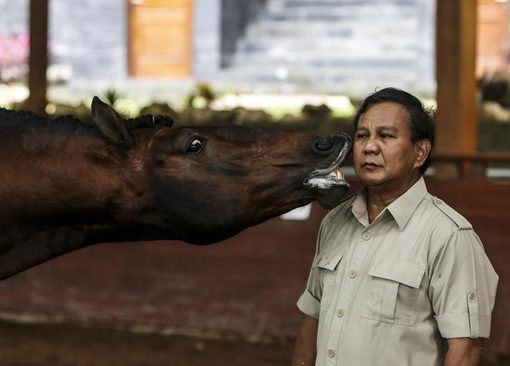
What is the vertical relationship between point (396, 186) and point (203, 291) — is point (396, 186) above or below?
above

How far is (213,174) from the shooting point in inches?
127

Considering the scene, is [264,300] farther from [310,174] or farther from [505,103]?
[310,174]

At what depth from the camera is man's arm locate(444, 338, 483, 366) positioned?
2848mm

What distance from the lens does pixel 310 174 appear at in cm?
313

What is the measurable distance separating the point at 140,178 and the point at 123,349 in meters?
4.61

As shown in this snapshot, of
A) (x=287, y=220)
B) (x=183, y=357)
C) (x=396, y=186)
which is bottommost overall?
(x=183, y=357)

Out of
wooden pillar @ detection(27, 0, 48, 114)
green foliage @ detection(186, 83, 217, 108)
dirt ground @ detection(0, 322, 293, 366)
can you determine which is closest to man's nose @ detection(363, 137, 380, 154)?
dirt ground @ detection(0, 322, 293, 366)

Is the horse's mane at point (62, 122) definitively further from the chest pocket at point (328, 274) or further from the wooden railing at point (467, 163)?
the wooden railing at point (467, 163)

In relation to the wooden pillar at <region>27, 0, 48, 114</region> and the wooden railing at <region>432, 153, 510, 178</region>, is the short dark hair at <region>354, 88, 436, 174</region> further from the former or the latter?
the wooden pillar at <region>27, 0, 48, 114</region>

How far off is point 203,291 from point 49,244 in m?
4.58

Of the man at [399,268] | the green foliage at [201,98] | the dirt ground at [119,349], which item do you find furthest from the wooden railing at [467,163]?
the man at [399,268]

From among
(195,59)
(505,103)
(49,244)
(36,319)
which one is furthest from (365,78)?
(49,244)

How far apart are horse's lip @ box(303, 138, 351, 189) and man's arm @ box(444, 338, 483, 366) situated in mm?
462

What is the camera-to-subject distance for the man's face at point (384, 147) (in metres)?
2.95
